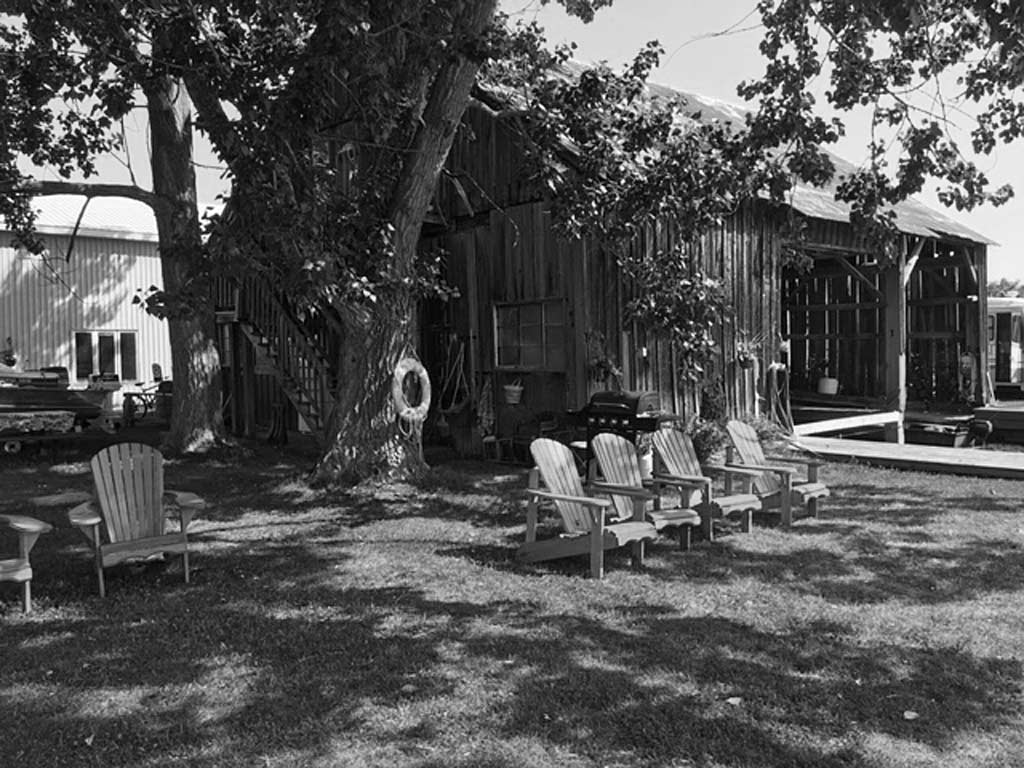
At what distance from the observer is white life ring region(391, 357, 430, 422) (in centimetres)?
955

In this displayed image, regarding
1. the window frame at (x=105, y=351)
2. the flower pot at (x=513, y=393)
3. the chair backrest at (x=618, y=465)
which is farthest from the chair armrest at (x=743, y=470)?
the window frame at (x=105, y=351)

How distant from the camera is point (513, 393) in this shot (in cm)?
1267

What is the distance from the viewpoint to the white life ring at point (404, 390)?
31.3ft

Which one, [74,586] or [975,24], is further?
[975,24]

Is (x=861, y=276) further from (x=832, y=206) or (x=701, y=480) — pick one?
(x=701, y=480)

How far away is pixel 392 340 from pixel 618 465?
3509 millimetres

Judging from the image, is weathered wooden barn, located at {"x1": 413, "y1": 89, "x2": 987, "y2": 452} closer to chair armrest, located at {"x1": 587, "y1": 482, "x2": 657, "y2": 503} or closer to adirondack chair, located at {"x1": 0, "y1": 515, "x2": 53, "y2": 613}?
chair armrest, located at {"x1": 587, "y1": 482, "x2": 657, "y2": 503}

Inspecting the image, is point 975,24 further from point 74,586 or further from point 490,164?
point 74,586

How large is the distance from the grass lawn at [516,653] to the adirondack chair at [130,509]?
0.29m

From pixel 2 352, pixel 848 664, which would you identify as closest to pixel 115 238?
pixel 2 352

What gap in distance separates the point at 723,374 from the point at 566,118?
4.59 m

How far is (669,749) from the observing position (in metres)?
3.52

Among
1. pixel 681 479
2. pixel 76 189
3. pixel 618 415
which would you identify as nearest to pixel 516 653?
pixel 681 479

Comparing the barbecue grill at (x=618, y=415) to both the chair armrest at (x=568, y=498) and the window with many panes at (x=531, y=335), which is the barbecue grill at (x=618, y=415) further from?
the chair armrest at (x=568, y=498)
